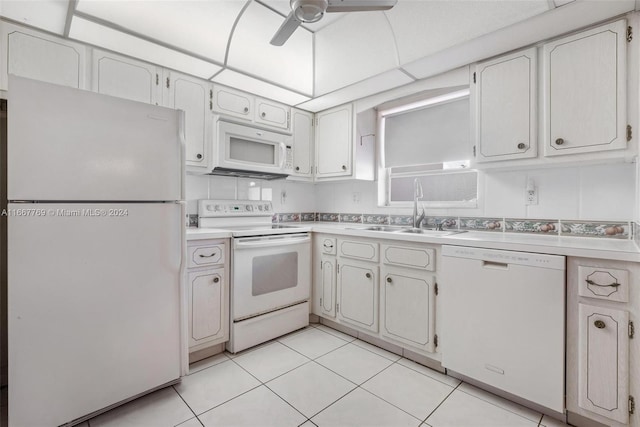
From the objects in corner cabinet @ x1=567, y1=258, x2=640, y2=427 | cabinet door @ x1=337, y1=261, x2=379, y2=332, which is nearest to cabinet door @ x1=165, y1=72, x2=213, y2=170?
cabinet door @ x1=337, y1=261, x2=379, y2=332

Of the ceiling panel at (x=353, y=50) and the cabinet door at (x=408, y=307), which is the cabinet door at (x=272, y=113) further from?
the cabinet door at (x=408, y=307)

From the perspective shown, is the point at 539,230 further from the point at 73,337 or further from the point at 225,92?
the point at 73,337

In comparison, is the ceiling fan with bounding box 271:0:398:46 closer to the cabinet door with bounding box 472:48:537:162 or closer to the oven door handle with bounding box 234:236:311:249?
the cabinet door with bounding box 472:48:537:162

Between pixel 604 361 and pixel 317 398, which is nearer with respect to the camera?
pixel 604 361

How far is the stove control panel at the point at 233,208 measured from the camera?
2.64 meters

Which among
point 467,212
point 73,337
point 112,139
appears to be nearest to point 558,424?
point 467,212

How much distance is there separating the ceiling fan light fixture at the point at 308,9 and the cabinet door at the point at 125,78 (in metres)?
1.28

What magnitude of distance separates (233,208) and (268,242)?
24.6 inches

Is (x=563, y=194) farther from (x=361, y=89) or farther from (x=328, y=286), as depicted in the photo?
(x=328, y=286)

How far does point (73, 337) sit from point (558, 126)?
2.87 metres

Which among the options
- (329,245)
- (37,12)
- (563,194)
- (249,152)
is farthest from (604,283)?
(37,12)

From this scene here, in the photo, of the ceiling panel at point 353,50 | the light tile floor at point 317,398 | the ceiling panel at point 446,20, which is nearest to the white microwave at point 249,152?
the ceiling panel at point 353,50

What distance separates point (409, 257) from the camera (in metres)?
2.13

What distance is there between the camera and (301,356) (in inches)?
88.9
